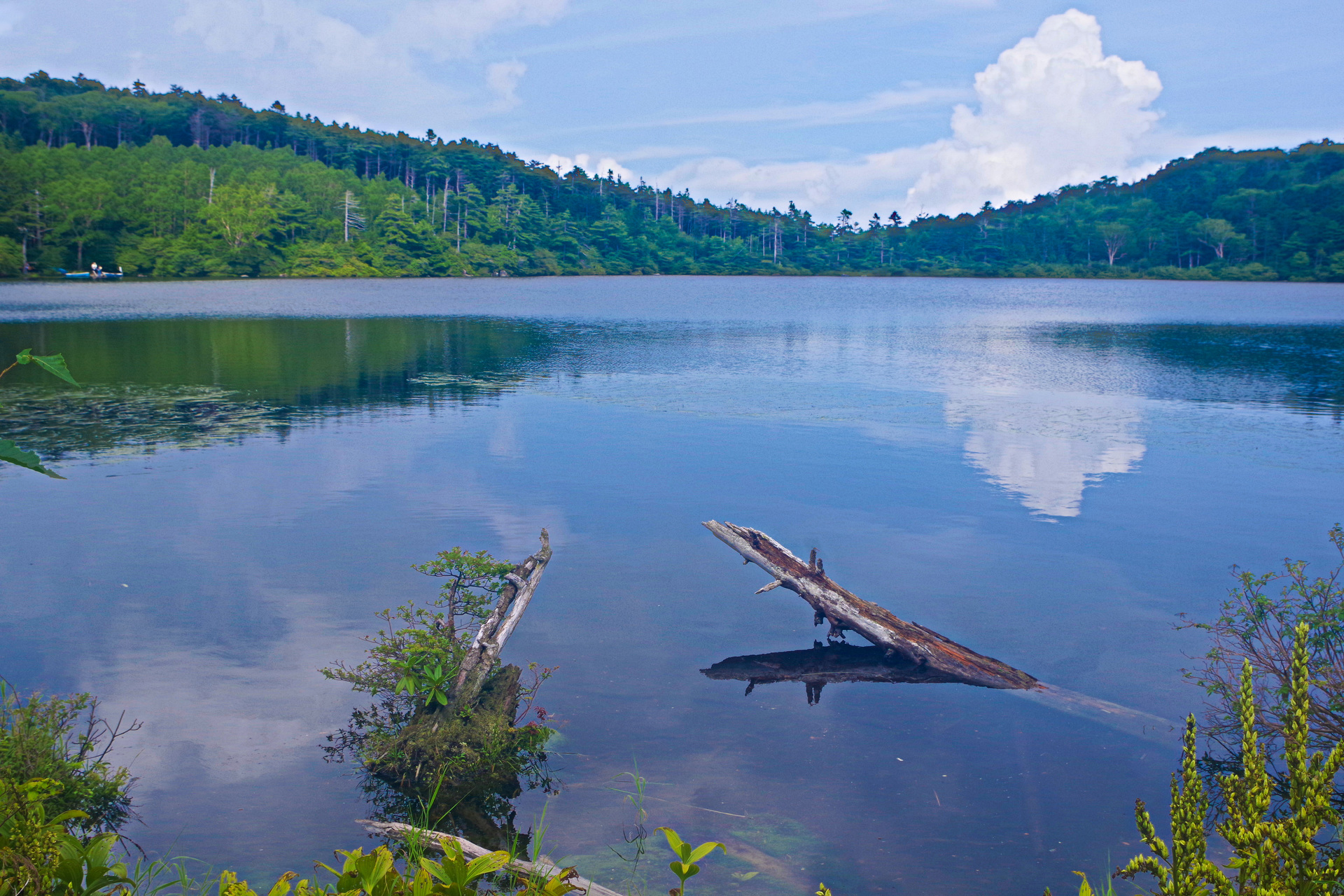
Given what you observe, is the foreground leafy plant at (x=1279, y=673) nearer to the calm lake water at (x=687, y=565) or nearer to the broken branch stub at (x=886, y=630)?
the calm lake water at (x=687, y=565)

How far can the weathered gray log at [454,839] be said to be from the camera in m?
5.97

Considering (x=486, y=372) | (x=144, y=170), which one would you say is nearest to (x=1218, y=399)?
(x=486, y=372)

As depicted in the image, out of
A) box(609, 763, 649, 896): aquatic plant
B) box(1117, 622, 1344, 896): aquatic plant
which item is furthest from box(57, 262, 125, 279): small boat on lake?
box(1117, 622, 1344, 896): aquatic plant

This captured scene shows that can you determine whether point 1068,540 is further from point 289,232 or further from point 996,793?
point 289,232

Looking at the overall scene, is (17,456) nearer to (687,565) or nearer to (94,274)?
(687,565)

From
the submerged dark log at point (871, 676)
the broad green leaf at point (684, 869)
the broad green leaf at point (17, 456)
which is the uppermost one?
the broad green leaf at point (17, 456)

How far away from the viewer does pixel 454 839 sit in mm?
5352

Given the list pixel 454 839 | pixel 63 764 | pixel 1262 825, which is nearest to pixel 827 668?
pixel 454 839

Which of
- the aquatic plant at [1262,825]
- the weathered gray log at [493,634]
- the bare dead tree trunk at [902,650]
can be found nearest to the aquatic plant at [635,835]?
the weathered gray log at [493,634]

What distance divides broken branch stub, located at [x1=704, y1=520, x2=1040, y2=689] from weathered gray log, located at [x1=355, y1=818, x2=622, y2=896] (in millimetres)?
5126

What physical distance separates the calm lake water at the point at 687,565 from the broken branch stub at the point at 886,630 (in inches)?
10.4

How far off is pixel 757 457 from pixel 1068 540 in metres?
8.77

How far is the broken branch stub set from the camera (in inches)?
461

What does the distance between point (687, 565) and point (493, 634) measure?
6.52m
